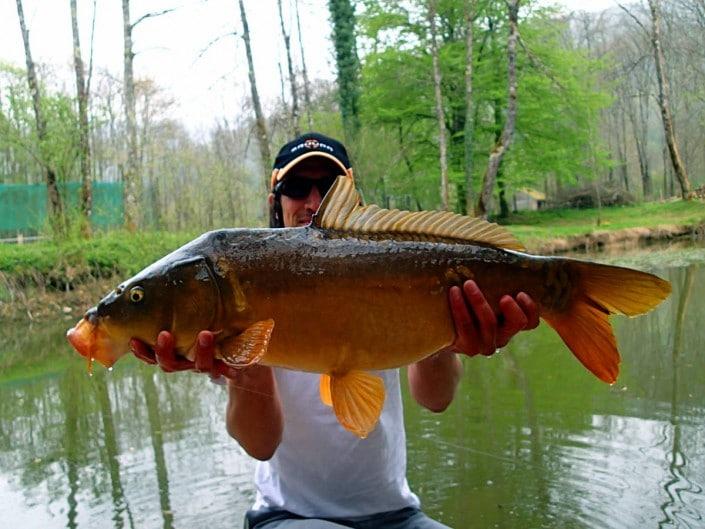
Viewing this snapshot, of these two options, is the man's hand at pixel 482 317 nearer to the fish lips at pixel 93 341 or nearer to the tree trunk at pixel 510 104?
the fish lips at pixel 93 341

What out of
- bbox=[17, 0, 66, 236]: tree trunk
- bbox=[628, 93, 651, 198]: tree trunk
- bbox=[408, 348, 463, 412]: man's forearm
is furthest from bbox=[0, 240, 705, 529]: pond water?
bbox=[628, 93, 651, 198]: tree trunk

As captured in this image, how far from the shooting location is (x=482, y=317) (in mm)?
2061

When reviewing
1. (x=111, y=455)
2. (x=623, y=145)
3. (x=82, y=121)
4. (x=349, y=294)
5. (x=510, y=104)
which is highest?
(x=623, y=145)

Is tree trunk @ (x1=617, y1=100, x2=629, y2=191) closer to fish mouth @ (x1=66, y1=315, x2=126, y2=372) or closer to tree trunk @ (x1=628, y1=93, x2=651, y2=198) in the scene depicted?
tree trunk @ (x1=628, y1=93, x2=651, y2=198)

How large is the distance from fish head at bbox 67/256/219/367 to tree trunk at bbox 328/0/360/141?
23.2 m

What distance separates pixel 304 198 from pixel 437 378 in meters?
0.98

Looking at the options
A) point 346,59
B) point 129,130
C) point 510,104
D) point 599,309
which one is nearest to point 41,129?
point 129,130

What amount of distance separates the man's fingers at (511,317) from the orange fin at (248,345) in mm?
734

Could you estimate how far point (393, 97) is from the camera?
27.9 metres

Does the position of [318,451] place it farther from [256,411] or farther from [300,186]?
[300,186]

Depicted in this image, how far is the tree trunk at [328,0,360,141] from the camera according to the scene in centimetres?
2531

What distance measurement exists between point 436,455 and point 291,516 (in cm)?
254

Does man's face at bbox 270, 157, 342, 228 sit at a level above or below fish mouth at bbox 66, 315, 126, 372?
above

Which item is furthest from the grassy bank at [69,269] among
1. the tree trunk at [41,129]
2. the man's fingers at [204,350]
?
the man's fingers at [204,350]
